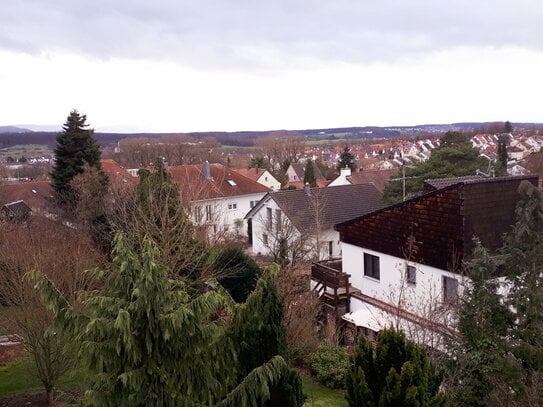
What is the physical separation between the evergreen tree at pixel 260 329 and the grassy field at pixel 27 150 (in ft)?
509

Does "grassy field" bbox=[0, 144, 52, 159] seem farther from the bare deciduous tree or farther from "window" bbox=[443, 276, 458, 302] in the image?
"window" bbox=[443, 276, 458, 302]

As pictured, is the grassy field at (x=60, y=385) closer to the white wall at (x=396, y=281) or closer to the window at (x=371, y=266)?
the white wall at (x=396, y=281)

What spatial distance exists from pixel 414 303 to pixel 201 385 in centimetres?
1150

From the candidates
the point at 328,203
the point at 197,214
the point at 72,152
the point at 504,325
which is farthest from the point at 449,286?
the point at 72,152

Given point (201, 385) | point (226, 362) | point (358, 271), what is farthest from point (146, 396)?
point (358, 271)

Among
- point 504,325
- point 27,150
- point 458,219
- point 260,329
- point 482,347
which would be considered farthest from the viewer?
point 27,150

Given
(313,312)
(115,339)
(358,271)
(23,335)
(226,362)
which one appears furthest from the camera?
(358,271)

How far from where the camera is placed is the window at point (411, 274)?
1759 cm

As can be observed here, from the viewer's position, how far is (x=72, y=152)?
34688 millimetres

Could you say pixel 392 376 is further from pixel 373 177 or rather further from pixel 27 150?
pixel 27 150

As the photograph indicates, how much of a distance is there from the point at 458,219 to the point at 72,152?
2696 cm

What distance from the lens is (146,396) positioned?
21.8ft

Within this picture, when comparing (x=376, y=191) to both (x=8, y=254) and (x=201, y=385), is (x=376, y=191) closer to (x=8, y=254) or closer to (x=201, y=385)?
(x=8, y=254)

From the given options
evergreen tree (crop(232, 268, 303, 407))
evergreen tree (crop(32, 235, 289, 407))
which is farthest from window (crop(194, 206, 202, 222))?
evergreen tree (crop(32, 235, 289, 407))
